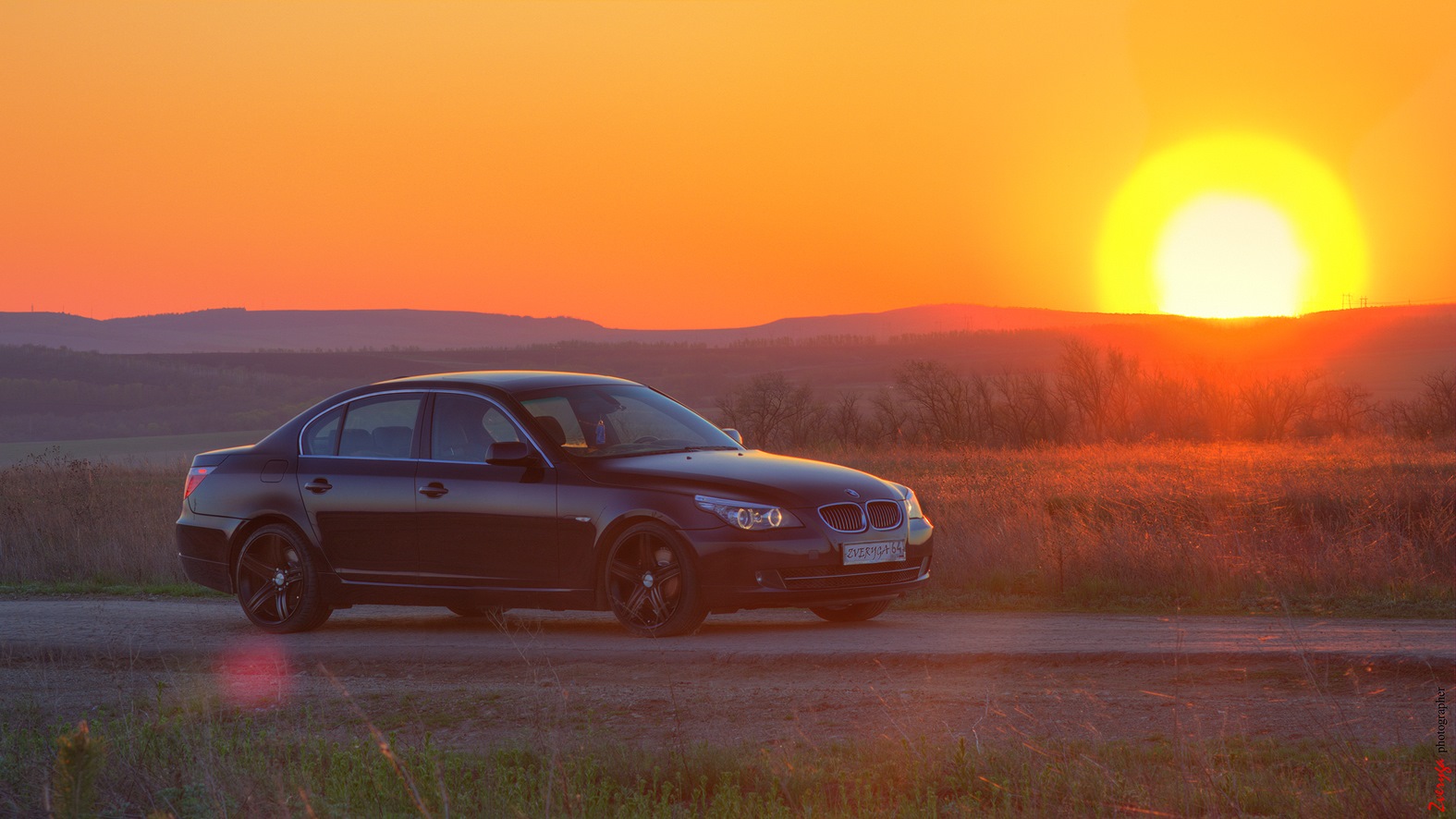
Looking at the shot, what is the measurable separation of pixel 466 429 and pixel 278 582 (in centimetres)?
195

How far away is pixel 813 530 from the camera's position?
9.64 m

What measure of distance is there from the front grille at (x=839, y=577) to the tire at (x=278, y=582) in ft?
11.8

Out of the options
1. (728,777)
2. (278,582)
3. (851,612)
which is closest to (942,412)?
(851,612)

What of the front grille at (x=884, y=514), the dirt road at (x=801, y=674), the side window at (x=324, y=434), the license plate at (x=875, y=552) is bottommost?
the dirt road at (x=801, y=674)

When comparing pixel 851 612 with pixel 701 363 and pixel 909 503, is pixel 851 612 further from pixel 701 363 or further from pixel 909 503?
pixel 701 363

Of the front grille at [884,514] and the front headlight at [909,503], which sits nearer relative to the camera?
the front grille at [884,514]

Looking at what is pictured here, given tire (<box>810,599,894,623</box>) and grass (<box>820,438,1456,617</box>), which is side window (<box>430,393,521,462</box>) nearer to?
tire (<box>810,599,894,623</box>)

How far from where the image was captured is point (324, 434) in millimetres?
11156

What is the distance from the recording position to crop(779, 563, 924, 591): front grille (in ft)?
31.7

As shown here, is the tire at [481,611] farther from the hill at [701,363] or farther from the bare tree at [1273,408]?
the hill at [701,363]

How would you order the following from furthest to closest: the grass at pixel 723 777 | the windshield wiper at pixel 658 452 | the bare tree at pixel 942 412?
the bare tree at pixel 942 412 < the windshield wiper at pixel 658 452 < the grass at pixel 723 777

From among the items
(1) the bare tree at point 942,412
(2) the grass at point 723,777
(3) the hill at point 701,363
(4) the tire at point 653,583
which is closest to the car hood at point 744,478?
(4) the tire at point 653,583

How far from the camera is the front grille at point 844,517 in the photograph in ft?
32.0

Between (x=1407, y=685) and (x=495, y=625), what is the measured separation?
6162 millimetres
